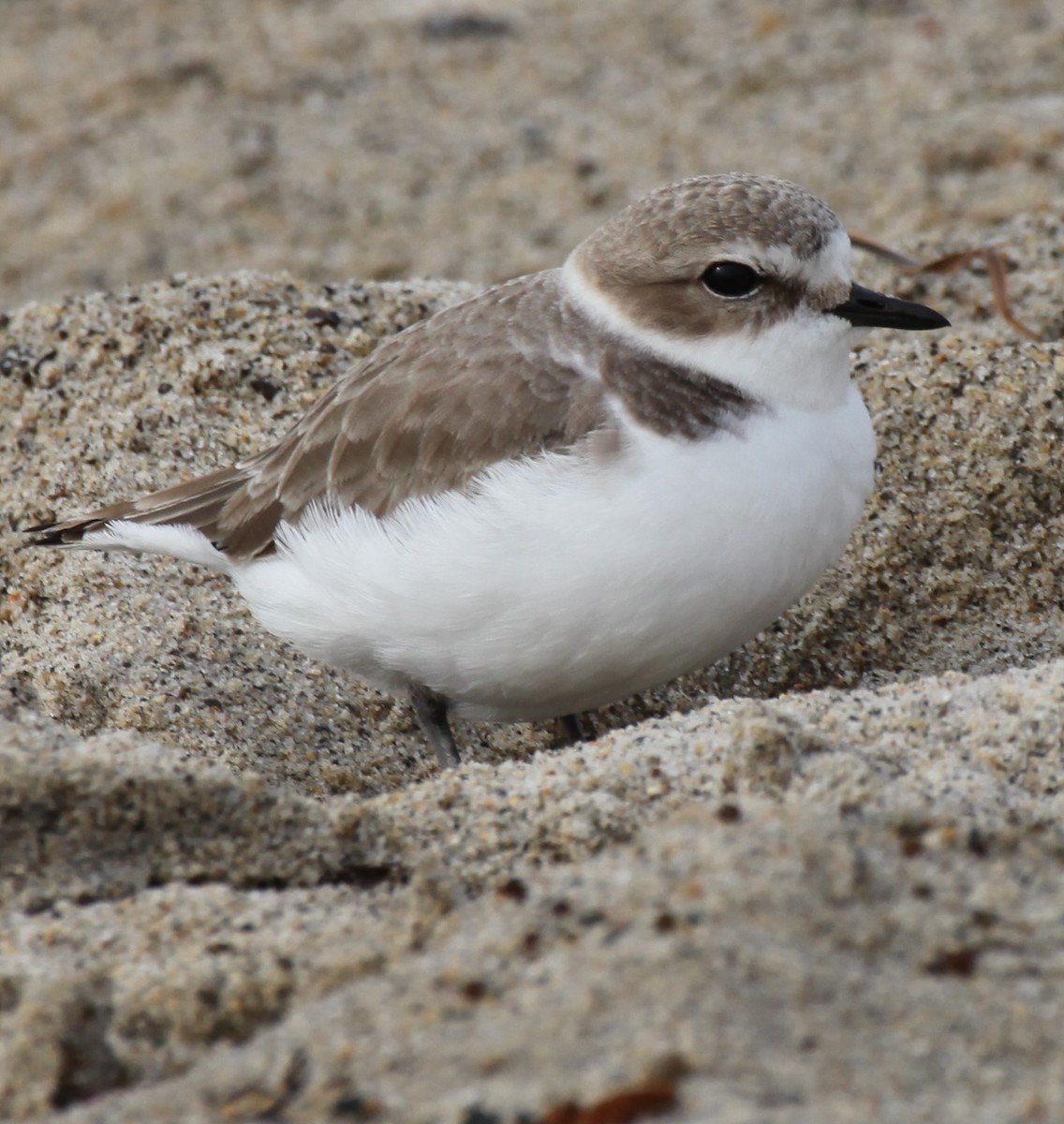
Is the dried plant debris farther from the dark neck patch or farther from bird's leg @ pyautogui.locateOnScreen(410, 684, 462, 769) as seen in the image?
bird's leg @ pyautogui.locateOnScreen(410, 684, 462, 769)

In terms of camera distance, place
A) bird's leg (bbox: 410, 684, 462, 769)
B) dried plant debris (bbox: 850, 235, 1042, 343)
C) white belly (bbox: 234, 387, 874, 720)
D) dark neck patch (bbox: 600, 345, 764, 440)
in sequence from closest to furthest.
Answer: white belly (bbox: 234, 387, 874, 720) → dark neck patch (bbox: 600, 345, 764, 440) → bird's leg (bbox: 410, 684, 462, 769) → dried plant debris (bbox: 850, 235, 1042, 343)

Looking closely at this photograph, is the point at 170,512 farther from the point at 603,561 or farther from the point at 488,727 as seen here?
the point at 603,561

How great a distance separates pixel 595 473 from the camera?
306cm

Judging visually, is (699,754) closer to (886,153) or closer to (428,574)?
(428,574)

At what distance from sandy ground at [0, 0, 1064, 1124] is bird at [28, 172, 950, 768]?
0.27m

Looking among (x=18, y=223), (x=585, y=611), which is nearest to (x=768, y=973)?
(x=585, y=611)

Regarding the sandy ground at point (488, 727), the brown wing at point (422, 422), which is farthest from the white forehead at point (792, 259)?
the sandy ground at point (488, 727)

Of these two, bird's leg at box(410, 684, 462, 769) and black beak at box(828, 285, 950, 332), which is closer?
black beak at box(828, 285, 950, 332)

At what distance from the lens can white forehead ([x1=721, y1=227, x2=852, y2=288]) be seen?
323 cm

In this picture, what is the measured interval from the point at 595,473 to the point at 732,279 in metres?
0.55

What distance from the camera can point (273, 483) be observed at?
→ 12.0 feet

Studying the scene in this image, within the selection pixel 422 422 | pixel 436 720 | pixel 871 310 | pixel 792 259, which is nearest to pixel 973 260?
pixel 871 310

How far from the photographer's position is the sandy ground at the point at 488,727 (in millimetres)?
1961

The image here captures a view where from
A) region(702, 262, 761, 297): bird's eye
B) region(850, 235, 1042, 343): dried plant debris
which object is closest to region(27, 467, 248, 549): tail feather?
region(702, 262, 761, 297): bird's eye
